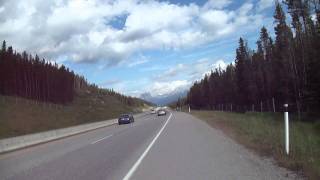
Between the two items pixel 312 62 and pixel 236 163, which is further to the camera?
pixel 312 62

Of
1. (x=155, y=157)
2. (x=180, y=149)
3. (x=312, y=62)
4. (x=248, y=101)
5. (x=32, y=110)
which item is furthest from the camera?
(x=248, y=101)

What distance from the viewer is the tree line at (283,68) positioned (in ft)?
177

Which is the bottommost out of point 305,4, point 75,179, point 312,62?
point 75,179

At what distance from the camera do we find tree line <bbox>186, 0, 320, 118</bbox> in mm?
54056

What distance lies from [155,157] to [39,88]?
10245 centimetres

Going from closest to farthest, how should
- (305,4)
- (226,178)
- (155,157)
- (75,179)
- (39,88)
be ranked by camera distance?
(226,178)
(75,179)
(155,157)
(305,4)
(39,88)

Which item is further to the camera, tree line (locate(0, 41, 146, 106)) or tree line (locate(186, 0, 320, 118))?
tree line (locate(0, 41, 146, 106))

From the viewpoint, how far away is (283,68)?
7188cm

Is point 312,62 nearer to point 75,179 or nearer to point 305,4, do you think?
point 305,4

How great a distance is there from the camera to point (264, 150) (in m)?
16.2

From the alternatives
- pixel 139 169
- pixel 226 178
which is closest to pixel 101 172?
pixel 139 169

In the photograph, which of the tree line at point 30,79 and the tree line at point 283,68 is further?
the tree line at point 30,79

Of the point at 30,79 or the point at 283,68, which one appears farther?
the point at 30,79

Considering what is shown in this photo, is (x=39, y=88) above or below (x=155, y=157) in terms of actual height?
above
